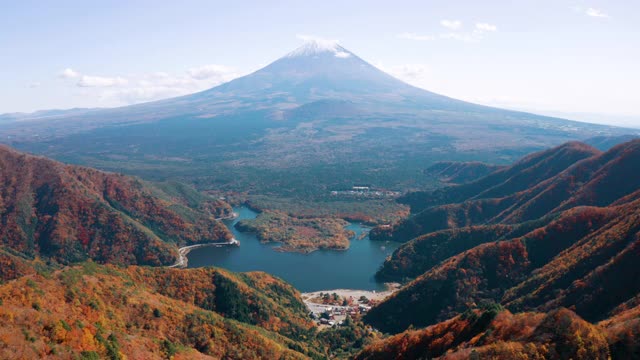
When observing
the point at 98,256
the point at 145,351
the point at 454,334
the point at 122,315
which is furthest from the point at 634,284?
the point at 98,256

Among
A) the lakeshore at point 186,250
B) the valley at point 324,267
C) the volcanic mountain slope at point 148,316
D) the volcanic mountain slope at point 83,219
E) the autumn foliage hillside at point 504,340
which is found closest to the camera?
the autumn foliage hillside at point 504,340

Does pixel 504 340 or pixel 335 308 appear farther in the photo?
pixel 335 308

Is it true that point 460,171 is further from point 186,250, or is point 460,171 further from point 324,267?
point 186,250

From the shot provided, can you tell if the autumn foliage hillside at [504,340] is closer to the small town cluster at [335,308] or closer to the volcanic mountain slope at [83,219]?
the small town cluster at [335,308]

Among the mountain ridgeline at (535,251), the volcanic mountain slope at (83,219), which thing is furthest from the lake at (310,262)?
the volcanic mountain slope at (83,219)

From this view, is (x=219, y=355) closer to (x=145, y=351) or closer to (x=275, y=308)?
(x=145, y=351)

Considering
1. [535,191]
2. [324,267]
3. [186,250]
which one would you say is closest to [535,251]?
[535,191]

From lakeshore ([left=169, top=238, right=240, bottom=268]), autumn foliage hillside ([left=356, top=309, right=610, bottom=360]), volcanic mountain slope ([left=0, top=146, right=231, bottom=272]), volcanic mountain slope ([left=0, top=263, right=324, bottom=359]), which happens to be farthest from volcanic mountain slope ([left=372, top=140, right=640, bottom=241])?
autumn foliage hillside ([left=356, top=309, right=610, bottom=360])
